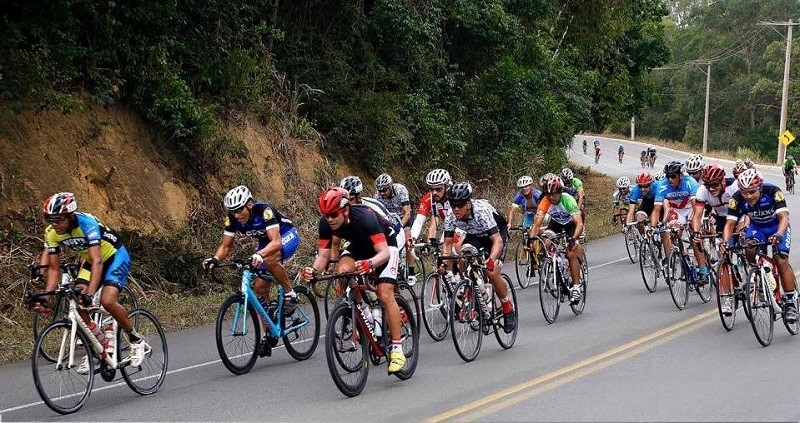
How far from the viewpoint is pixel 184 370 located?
444 inches

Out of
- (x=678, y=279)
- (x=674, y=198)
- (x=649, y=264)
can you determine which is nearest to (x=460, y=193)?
(x=678, y=279)

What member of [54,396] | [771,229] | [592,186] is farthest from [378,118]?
[592,186]

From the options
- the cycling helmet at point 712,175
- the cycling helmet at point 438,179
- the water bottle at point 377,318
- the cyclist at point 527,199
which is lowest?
the water bottle at point 377,318

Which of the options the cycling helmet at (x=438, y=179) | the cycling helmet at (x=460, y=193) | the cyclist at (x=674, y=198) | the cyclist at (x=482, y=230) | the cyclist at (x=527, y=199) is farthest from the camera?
the cyclist at (x=527, y=199)

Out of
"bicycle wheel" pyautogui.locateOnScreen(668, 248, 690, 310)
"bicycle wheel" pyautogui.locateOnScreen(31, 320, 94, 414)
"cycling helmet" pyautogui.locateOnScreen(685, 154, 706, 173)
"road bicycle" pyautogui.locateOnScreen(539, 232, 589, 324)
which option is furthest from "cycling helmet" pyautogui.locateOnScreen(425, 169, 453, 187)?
"cycling helmet" pyautogui.locateOnScreen(685, 154, 706, 173)

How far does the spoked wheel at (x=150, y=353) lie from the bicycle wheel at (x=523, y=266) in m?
8.41

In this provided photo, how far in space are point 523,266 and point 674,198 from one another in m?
3.88

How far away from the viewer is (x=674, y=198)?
15.9 metres

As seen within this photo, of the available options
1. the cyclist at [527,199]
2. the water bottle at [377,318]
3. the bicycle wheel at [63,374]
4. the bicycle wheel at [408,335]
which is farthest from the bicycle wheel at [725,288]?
the bicycle wheel at [63,374]

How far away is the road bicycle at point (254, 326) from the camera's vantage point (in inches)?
422

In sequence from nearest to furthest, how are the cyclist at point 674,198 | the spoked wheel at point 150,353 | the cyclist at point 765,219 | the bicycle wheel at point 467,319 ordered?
the spoked wheel at point 150,353 < the bicycle wheel at point 467,319 < the cyclist at point 765,219 < the cyclist at point 674,198

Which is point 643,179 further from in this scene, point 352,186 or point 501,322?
point 501,322

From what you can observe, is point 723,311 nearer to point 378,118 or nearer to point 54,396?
point 54,396

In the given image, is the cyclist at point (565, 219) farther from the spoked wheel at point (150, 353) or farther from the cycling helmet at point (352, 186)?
the spoked wheel at point (150, 353)
